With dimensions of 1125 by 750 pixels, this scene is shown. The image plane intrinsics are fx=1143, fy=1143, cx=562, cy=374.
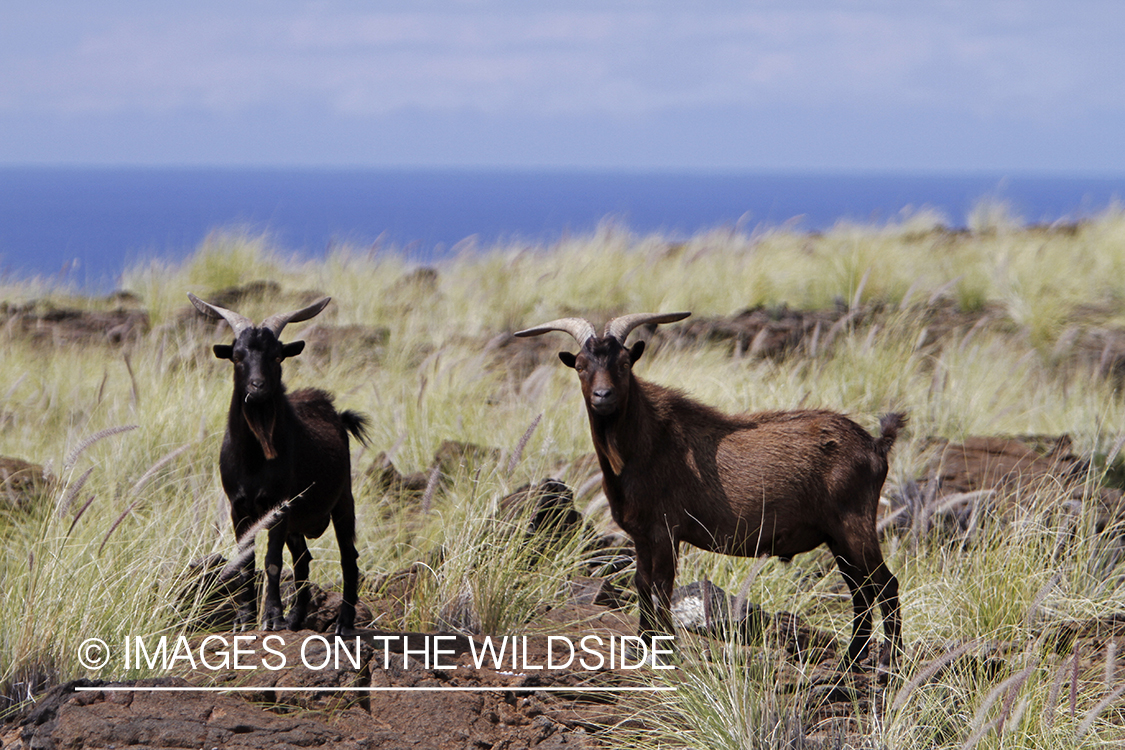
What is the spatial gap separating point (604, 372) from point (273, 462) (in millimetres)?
1476

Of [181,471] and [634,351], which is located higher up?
[634,351]

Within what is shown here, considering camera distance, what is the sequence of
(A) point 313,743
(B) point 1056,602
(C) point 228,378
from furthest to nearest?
(C) point 228,378, (B) point 1056,602, (A) point 313,743

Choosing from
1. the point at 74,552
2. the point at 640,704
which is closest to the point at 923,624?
the point at 640,704

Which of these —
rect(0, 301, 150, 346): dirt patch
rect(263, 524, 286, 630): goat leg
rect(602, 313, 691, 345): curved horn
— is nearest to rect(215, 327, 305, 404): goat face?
rect(263, 524, 286, 630): goat leg

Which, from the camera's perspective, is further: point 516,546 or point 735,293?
point 735,293

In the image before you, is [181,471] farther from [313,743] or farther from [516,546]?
[313,743]

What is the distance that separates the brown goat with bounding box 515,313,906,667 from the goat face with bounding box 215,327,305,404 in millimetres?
1163

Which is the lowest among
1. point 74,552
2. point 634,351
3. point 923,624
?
point 923,624

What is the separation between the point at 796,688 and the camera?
468 cm

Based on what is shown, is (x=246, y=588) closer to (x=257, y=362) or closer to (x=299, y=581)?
(x=299, y=581)

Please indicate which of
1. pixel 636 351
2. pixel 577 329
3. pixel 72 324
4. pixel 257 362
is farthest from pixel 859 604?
pixel 72 324

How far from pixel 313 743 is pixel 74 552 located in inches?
87.9

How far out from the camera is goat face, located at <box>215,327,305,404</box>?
4.68 meters

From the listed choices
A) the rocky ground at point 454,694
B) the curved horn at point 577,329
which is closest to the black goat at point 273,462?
the rocky ground at point 454,694
